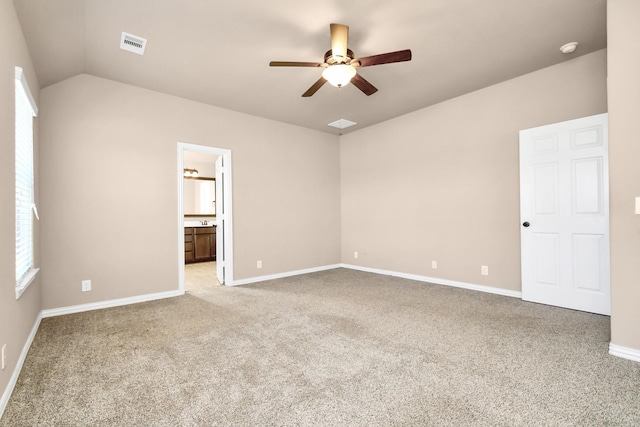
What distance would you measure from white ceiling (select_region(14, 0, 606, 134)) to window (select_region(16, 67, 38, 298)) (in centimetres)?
51

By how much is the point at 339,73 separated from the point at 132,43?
2.01m

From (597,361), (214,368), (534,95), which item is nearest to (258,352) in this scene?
(214,368)

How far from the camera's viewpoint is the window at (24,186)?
88.9 inches

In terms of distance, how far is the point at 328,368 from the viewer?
2.06 meters

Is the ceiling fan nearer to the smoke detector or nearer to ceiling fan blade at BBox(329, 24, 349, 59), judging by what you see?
ceiling fan blade at BBox(329, 24, 349, 59)

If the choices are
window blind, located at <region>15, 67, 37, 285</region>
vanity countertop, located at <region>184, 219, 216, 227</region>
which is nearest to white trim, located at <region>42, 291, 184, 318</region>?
window blind, located at <region>15, 67, 37, 285</region>

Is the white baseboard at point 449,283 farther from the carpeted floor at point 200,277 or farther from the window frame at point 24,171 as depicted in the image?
the window frame at point 24,171

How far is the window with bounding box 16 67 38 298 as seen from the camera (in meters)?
2.26

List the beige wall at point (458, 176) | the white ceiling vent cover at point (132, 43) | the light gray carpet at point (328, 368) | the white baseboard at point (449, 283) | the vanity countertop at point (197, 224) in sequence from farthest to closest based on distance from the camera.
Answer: the vanity countertop at point (197, 224), the white baseboard at point (449, 283), the beige wall at point (458, 176), the white ceiling vent cover at point (132, 43), the light gray carpet at point (328, 368)

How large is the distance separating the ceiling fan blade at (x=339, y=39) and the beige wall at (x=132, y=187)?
2639mm

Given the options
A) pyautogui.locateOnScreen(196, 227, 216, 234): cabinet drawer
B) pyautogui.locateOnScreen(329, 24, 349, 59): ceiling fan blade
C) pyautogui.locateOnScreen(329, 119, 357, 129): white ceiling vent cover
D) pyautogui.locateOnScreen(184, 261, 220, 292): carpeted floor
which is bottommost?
pyautogui.locateOnScreen(184, 261, 220, 292): carpeted floor

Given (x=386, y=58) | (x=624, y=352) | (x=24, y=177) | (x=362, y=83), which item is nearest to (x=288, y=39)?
(x=362, y=83)

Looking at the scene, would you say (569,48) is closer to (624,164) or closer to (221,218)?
(624,164)

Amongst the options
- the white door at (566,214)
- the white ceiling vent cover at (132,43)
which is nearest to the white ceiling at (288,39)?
the white ceiling vent cover at (132,43)
